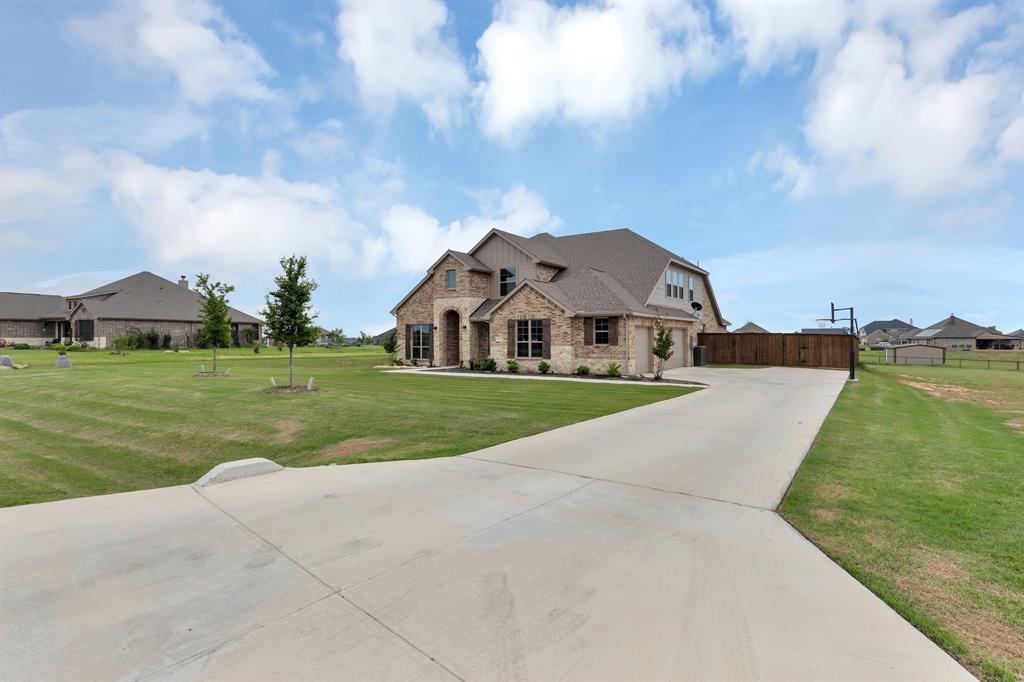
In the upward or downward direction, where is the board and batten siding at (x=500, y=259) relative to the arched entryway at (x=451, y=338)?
upward

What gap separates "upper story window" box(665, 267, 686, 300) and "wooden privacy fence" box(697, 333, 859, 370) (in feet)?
A: 13.5

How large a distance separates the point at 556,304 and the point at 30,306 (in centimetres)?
6326

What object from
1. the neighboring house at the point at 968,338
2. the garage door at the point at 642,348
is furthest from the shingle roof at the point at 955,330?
the garage door at the point at 642,348

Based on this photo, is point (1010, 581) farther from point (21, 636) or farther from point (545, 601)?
point (21, 636)

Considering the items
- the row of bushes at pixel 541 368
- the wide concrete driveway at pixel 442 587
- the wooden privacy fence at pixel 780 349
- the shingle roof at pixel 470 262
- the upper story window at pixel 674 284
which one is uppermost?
the shingle roof at pixel 470 262

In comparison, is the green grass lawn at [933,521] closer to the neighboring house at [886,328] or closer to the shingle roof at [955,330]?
the shingle roof at [955,330]

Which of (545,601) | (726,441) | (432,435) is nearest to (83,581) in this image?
(545,601)

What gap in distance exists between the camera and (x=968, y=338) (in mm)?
74938

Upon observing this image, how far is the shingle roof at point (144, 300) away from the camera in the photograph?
44.8 meters

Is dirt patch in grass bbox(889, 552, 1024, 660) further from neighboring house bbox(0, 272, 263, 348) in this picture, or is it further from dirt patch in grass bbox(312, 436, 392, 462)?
neighboring house bbox(0, 272, 263, 348)

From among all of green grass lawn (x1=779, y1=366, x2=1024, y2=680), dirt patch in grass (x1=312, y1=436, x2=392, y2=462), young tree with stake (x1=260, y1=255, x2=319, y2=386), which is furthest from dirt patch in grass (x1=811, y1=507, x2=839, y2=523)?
young tree with stake (x1=260, y1=255, x2=319, y2=386)

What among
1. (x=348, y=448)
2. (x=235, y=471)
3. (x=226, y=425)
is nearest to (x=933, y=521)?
(x=348, y=448)

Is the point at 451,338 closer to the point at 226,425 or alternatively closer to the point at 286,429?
the point at 226,425

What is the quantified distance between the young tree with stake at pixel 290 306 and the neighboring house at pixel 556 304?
418 inches
